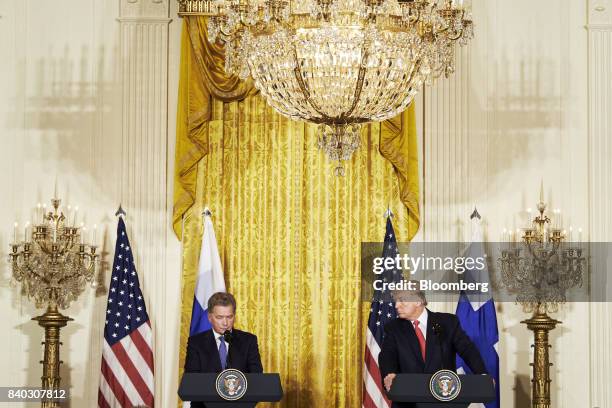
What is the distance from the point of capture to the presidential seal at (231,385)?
689 cm

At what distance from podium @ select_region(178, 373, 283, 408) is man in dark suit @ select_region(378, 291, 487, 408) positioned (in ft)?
2.63

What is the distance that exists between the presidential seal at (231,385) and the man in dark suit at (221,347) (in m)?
0.57

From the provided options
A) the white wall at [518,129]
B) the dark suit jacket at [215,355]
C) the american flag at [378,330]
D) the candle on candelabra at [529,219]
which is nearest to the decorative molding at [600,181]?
the white wall at [518,129]

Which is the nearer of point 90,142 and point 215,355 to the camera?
point 215,355

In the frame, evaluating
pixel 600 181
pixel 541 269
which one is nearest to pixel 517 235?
pixel 541 269

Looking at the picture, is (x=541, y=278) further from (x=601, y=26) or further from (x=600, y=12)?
(x=600, y=12)

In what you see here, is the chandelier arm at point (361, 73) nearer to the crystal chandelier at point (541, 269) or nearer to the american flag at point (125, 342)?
the crystal chandelier at point (541, 269)

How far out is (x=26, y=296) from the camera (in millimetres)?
9047

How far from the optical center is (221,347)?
7.66 m

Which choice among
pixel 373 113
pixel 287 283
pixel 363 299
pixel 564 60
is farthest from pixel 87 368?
pixel 564 60

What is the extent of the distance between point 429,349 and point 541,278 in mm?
1734

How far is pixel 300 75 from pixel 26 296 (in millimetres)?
3850

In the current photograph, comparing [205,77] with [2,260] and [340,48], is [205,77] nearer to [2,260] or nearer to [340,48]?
[2,260]

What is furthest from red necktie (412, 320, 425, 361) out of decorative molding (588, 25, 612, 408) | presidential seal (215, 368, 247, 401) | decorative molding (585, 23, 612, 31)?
decorative molding (585, 23, 612, 31)
